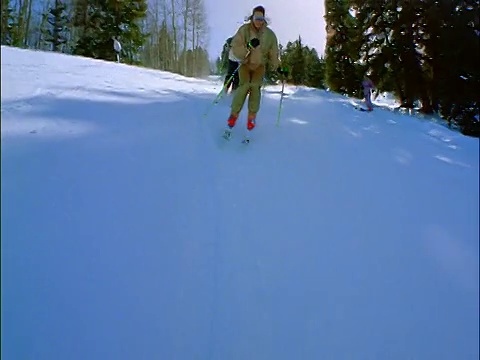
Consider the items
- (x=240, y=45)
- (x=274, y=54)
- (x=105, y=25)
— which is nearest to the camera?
(x=240, y=45)

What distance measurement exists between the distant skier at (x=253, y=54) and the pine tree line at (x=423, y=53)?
1130cm

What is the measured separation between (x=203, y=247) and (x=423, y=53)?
1600cm

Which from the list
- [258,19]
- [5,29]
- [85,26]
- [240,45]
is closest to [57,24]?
[85,26]

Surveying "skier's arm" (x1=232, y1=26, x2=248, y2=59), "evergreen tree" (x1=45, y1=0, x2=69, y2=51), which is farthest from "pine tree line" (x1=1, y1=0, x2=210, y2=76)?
"skier's arm" (x1=232, y1=26, x2=248, y2=59)

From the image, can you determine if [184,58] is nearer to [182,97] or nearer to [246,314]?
[182,97]

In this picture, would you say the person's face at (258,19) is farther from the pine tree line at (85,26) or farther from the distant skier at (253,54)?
the pine tree line at (85,26)

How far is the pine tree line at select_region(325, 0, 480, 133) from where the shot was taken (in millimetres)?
13562

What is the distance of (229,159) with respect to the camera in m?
4.52

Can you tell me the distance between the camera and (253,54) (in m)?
4.87

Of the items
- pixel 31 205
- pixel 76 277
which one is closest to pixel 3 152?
pixel 31 205

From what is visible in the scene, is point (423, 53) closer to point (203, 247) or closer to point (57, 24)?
point (203, 247)

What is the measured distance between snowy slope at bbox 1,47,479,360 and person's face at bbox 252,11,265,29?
1.66 m

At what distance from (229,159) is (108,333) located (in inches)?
103

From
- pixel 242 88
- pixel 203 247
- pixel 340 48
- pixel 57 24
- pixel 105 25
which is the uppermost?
pixel 340 48
